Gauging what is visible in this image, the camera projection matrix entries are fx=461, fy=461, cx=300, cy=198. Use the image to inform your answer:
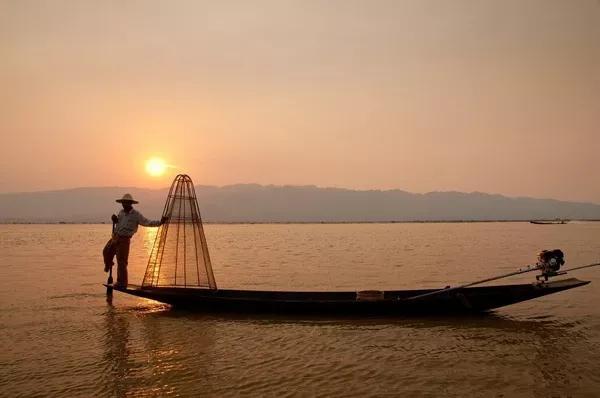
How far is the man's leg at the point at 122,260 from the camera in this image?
41.9 ft

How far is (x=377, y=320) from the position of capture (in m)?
11.3

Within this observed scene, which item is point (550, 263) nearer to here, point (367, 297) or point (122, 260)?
point (367, 297)

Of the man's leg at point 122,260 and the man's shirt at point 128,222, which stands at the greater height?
the man's shirt at point 128,222

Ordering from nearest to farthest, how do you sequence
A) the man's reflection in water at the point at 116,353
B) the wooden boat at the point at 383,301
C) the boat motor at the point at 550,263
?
the man's reflection in water at the point at 116,353
the boat motor at the point at 550,263
the wooden boat at the point at 383,301

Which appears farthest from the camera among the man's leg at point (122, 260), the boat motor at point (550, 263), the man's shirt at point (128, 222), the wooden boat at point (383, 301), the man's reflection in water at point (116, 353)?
the man's shirt at point (128, 222)

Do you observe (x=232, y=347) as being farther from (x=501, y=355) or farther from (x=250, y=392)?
(x=501, y=355)

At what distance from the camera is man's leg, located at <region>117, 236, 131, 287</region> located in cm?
1277

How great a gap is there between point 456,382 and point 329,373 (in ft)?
6.58

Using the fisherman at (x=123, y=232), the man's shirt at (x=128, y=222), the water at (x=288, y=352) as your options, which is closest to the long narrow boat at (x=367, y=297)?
the water at (x=288, y=352)

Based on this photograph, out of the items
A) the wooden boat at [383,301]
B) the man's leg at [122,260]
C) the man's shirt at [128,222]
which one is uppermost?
the man's shirt at [128,222]

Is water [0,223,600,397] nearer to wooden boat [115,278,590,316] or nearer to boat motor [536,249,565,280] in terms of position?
wooden boat [115,278,590,316]

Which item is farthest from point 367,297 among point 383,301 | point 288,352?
point 288,352

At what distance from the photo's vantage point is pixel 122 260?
13.0 metres

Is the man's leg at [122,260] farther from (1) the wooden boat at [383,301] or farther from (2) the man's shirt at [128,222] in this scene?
(1) the wooden boat at [383,301]
